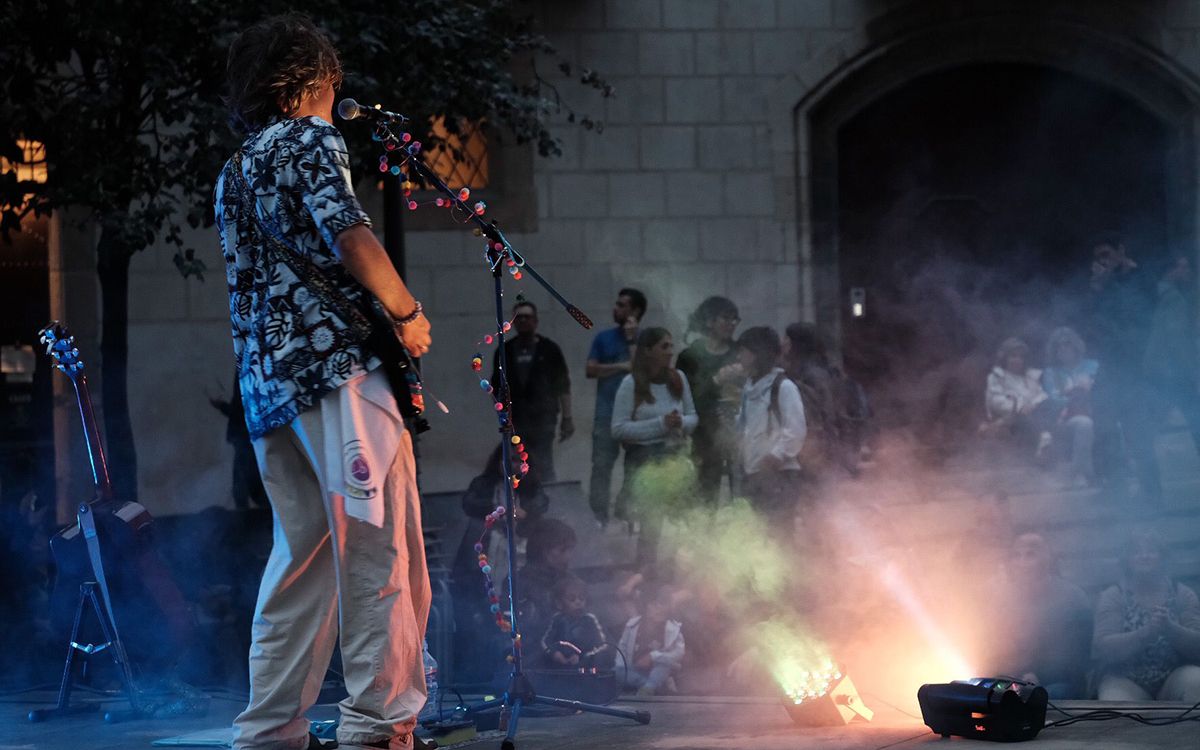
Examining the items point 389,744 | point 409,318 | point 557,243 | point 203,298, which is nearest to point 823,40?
point 557,243

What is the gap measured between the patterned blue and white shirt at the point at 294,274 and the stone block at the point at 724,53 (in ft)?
30.3

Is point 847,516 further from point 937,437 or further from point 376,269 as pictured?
point 376,269

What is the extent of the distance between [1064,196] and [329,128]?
11245 millimetres

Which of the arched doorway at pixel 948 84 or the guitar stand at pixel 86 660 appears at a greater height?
the arched doorway at pixel 948 84

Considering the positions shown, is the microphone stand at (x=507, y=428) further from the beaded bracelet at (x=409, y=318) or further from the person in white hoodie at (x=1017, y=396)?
the person in white hoodie at (x=1017, y=396)

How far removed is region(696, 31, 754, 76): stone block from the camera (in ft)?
41.6

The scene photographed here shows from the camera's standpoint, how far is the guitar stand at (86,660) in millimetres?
5398

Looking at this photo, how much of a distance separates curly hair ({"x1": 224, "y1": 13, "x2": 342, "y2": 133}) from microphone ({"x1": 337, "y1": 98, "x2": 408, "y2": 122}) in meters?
0.17

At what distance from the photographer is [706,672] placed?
22.7 ft

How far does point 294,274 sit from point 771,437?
14.7ft

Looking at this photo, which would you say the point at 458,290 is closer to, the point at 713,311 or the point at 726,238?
the point at 726,238

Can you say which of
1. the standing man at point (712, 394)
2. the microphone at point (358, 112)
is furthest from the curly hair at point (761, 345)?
the microphone at point (358, 112)

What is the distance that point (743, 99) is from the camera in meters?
12.8

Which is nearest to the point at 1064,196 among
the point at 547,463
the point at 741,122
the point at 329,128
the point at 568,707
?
the point at 741,122
